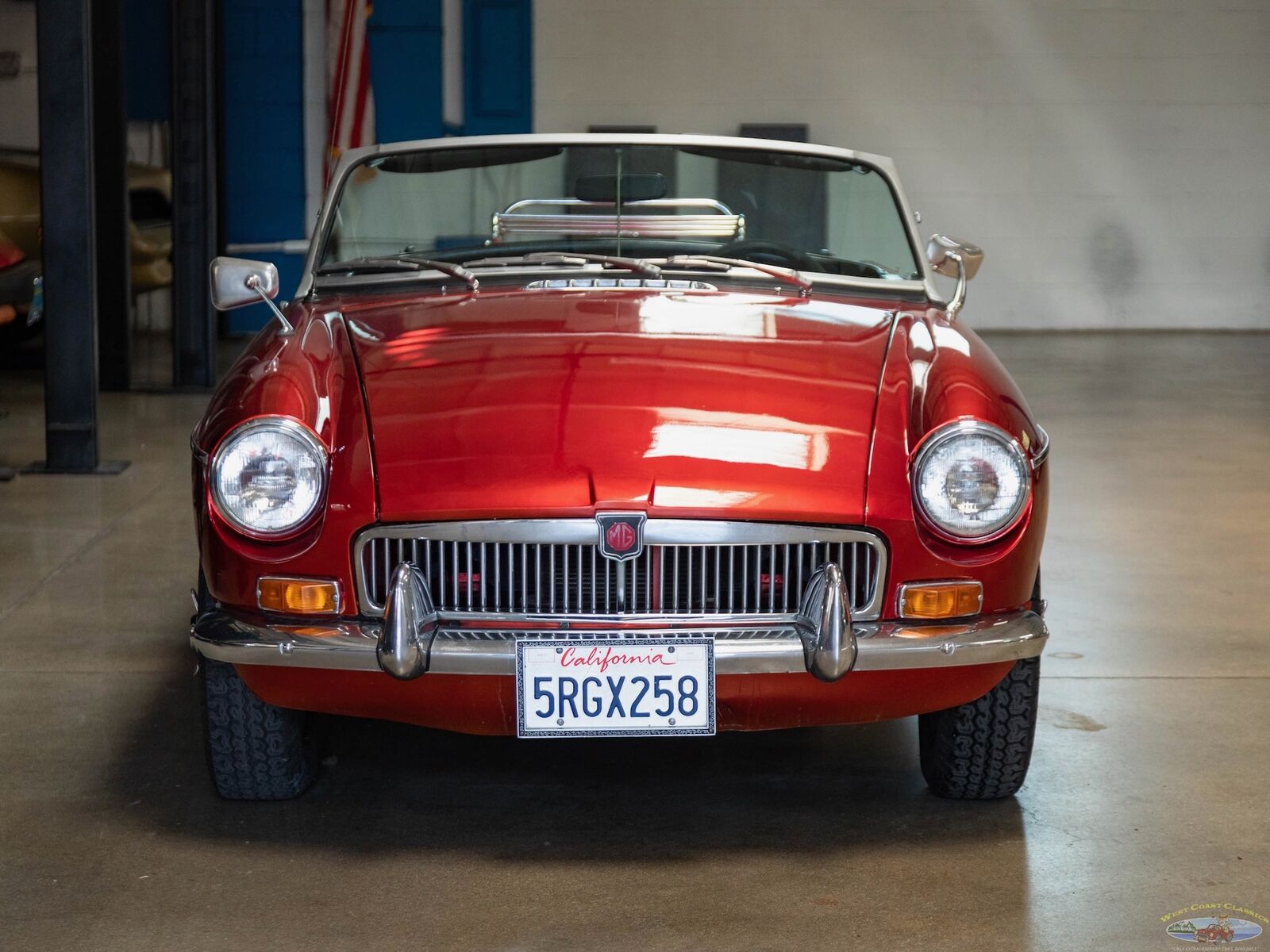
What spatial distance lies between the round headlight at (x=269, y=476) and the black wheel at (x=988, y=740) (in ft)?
3.99

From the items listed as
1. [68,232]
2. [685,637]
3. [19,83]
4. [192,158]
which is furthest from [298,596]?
[19,83]

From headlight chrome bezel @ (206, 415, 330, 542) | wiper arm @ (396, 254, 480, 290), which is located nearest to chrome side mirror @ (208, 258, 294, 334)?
wiper arm @ (396, 254, 480, 290)

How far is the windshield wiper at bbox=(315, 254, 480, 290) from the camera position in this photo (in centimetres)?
330

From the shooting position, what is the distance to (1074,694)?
361 cm

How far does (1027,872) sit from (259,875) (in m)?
1.31

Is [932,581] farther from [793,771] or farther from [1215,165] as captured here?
[1215,165]

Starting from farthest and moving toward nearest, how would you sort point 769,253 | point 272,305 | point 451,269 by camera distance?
point 769,253, point 451,269, point 272,305

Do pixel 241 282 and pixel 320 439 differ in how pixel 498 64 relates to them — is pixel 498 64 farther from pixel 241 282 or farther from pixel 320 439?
pixel 320 439

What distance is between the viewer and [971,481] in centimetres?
255

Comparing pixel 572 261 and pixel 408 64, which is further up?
pixel 408 64

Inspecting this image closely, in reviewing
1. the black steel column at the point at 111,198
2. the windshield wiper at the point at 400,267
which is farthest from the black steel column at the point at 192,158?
the windshield wiper at the point at 400,267

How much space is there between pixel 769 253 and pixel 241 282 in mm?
1200

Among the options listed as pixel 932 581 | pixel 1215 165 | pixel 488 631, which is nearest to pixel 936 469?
pixel 932 581

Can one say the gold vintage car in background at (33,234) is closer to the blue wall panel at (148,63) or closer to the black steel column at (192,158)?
the black steel column at (192,158)
